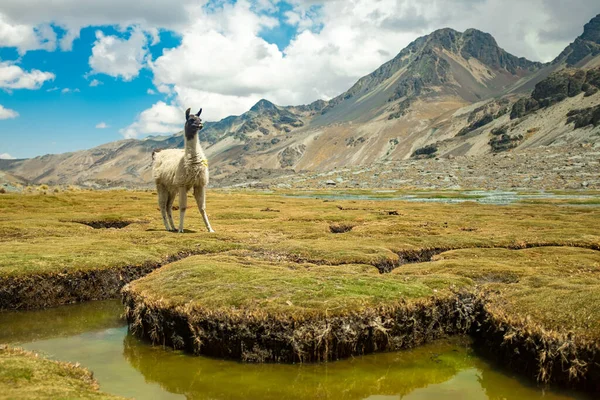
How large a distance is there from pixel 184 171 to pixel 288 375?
741 inches

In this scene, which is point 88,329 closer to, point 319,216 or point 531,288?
point 531,288

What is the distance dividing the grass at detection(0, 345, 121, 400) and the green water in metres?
1.24

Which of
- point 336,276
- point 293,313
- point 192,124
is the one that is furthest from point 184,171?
point 293,313

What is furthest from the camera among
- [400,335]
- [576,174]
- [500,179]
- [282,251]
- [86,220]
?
[500,179]

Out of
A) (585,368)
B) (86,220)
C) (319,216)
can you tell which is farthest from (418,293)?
(86,220)

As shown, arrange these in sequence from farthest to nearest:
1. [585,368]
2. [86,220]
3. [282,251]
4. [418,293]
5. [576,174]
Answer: [576,174] < [86,220] < [282,251] < [418,293] < [585,368]

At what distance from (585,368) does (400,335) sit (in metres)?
4.90

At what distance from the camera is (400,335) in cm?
1392

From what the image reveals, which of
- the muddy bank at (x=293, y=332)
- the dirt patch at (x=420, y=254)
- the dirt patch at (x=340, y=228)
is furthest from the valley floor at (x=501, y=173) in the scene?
the muddy bank at (x=293, y=332)

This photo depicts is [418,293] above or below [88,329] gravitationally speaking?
above

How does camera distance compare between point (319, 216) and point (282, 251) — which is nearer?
point (282, 251)

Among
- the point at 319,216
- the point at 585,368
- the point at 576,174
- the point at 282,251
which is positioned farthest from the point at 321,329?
the point at 576,174

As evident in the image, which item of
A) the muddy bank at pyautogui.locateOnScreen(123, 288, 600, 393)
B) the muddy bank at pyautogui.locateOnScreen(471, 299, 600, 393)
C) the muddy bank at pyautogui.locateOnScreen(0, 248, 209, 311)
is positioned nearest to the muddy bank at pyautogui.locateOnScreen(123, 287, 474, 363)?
the muddy bank at pyautogui.locateOnScreen(123, 288, 600, 393)

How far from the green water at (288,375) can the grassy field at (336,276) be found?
2.27ft
